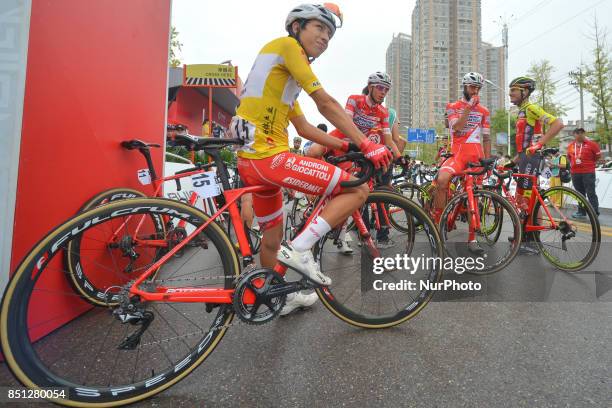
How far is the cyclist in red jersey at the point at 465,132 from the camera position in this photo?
13.6ft

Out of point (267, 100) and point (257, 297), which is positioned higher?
point (267, 100)

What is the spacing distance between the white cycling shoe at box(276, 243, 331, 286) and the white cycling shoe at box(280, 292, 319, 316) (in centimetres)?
60

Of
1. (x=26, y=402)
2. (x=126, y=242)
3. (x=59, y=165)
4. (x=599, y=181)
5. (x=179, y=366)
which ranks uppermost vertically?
(x=599, y=181)

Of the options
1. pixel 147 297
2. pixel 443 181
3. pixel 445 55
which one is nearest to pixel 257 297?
pixel 147 297

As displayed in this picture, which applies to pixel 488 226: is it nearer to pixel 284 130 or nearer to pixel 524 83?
pixel 524 83

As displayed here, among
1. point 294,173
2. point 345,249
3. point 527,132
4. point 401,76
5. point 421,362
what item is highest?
point 401,76

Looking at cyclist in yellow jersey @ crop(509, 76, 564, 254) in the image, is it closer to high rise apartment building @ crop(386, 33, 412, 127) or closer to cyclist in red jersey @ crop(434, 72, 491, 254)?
cyclist in red jersey @ crop(434, 72, 491, 254)

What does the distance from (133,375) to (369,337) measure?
1331mm

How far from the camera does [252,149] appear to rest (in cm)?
196

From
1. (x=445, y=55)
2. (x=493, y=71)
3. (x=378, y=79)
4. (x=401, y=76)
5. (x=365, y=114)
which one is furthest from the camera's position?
Result: (x=401, y=76)

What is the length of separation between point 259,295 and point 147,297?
0.52 meters

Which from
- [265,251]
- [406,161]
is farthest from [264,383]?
[406,161]

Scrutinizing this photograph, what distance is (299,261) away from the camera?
1.90 metres

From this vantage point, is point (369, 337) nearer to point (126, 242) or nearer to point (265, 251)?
point (265, 251)
